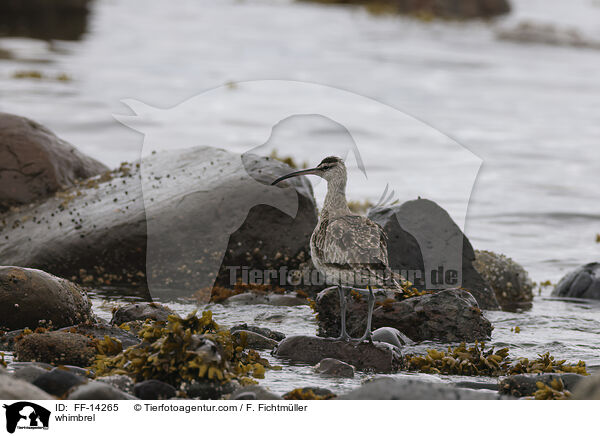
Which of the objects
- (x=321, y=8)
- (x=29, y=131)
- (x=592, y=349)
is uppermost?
(x=321, y=8)

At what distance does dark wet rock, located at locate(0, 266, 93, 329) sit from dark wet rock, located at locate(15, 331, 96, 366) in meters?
0.64

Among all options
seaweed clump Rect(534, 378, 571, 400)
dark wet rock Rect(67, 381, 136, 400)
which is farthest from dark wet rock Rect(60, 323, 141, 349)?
seaweed clump Rect(534, 378, 571, 400)

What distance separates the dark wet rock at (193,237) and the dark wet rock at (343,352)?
346 cm

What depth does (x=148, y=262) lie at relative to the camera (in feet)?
40.4

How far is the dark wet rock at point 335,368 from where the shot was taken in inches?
320

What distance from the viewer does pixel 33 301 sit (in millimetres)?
8945

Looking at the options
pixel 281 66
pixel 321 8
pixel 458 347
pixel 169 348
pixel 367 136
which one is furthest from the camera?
pixel 321 8

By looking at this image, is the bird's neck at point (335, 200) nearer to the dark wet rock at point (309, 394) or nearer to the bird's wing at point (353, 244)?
the bird's wing at point (353, 244)

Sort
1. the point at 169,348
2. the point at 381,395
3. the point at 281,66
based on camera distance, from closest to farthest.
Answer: the point at 381,395 < the point at 169,348 < the point at 281,66

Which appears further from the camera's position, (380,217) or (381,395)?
(380,217)

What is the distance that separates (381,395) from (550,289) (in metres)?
8.01

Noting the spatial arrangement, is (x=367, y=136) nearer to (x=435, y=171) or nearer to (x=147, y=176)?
(x=435, y=171)

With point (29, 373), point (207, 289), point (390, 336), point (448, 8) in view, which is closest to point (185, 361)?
point (29, 373)

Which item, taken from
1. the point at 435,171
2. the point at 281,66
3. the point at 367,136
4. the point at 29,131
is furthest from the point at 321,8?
the point at 29,131
